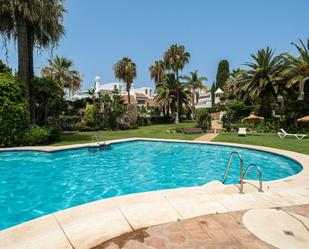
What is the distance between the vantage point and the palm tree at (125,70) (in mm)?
36781

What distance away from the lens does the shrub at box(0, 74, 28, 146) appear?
13.9 m

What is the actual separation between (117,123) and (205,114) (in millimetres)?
10193

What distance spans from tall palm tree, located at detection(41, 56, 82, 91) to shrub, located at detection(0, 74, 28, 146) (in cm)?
2033

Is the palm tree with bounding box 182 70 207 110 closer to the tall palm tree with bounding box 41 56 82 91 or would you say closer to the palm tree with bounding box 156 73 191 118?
the palm tree with bounding box 156 73 191 118

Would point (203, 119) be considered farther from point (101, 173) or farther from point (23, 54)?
point (23, 54)

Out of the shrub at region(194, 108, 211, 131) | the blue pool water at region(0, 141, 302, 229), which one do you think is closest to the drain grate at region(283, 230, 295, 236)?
the blue pool water at region(0, 141, 302, 229)

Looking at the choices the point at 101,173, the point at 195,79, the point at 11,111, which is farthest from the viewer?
the point at 195,79

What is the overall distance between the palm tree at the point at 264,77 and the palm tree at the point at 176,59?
13.1 meters

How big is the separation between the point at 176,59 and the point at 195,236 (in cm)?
3682

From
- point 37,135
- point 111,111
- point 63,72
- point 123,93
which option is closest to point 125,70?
point 63,72

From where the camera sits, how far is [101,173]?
9953mm

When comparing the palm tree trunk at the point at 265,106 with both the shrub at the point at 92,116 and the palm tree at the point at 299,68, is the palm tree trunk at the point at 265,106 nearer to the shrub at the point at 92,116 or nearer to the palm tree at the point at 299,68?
the palm tree at the point at 299,68

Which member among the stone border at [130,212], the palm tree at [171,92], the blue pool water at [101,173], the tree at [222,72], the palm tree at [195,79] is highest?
the tree at [222,72]

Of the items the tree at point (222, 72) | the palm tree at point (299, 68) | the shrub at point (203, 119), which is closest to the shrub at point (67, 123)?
the shrub at point (203, 119)
